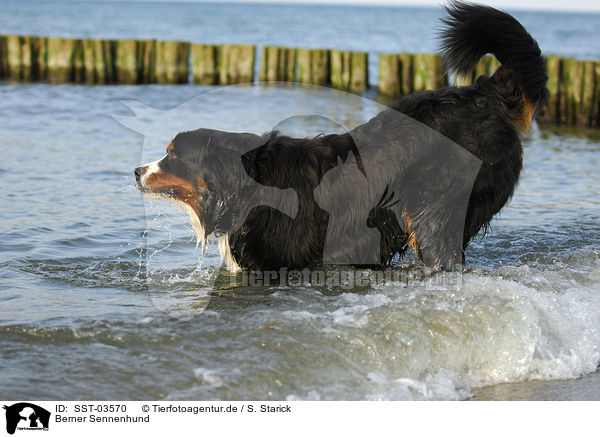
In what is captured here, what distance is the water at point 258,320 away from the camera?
3.46m

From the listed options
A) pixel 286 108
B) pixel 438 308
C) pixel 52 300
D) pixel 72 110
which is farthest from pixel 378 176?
pixel 72 110

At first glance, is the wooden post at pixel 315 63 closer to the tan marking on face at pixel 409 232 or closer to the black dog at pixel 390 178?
the black dog at pixel 390 178

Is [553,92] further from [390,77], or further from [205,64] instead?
[205,64]

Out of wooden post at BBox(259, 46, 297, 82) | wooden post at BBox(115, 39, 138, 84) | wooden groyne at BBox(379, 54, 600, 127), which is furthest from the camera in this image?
Answer: wooden post at BBox(115, 39, 138, 84)

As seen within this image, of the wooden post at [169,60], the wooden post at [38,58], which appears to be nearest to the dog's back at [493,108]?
the wooden post at [169,60]

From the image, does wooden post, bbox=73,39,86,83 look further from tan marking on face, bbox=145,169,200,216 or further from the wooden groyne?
tan marking on face, bbox=145,169,200,216

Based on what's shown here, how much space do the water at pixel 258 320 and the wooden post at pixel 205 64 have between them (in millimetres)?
9514

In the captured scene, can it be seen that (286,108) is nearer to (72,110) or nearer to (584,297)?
(72,110)

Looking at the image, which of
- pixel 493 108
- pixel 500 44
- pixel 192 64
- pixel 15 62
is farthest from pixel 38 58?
pixel 493 108

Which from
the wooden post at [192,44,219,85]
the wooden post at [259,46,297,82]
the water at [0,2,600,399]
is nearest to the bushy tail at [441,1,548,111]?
the water at [0,2,600,399]

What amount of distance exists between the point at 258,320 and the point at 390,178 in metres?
1.44

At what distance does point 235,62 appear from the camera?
52.0 ft

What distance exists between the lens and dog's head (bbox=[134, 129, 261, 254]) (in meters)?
4.49
